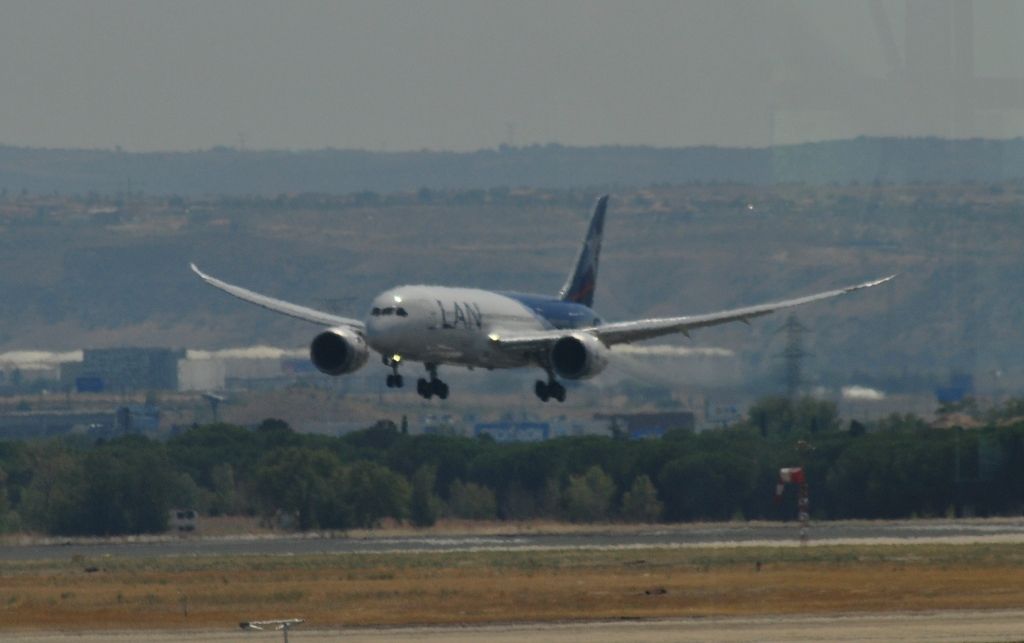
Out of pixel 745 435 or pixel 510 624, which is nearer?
pixel 510 624

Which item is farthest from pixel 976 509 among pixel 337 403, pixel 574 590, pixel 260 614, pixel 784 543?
pixel 337 403

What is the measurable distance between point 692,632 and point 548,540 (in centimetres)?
4288

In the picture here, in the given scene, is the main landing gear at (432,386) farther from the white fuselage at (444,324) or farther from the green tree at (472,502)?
the green tree at (472,502)

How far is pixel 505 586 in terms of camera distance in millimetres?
83000

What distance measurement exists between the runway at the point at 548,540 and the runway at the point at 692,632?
29.3 metres

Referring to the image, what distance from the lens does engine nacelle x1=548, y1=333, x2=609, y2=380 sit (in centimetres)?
9738

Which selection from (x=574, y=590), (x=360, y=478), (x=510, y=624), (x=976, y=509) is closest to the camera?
(x=510, y=624)

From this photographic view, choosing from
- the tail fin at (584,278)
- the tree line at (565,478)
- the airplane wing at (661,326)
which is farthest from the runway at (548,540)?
the tail fin at (584,278)

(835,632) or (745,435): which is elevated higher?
(745,435)

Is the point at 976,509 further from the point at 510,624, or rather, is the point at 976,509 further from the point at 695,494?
the point at 510,624

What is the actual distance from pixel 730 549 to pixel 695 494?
3233 cm

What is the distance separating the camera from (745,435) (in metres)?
140

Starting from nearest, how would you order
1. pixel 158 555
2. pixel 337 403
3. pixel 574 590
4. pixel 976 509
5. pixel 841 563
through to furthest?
pixel 574 590 < pixel 841 563 < pixel 158 555 < pixel 976 509 < pixel 337 403

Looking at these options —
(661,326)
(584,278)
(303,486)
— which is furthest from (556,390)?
(303,486)
